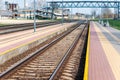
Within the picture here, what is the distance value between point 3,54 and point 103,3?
14240cm

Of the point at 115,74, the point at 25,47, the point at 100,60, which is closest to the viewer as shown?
the point at 115,74

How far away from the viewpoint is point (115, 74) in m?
11.3

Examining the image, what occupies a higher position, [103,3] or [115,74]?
[103,3]

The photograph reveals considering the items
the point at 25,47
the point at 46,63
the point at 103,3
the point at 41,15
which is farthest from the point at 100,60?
the point at 103,3

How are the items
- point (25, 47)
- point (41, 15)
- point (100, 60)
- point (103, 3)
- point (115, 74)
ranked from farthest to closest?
1. point (103, 3)
2. point (41, 15)
3. point (25, 47)
4. point (100, 60)
5. point (115, 74)

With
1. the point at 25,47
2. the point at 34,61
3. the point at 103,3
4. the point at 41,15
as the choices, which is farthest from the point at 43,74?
the point at 103,3

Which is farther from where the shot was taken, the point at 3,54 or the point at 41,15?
the point at 41,15

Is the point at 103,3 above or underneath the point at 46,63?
above

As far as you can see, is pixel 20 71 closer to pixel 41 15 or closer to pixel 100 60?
pixel 100 60

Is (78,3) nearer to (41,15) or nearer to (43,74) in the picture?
(41,15)

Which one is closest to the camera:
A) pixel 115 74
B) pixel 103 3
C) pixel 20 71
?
pixel 115 74

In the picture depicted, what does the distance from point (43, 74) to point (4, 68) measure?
226 centimetres

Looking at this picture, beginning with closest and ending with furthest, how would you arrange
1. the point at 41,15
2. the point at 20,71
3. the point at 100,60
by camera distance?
the point at 20,71, the point at 100,60, the point at 41,15

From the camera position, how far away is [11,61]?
594 inches
